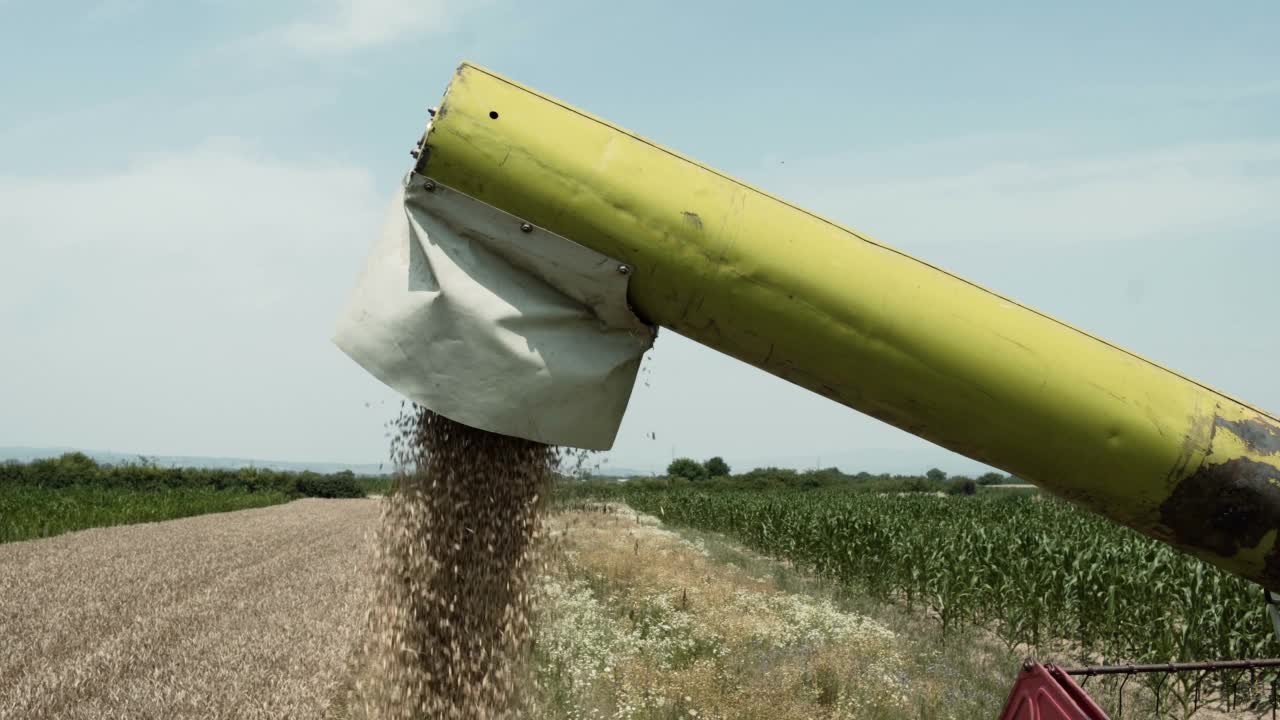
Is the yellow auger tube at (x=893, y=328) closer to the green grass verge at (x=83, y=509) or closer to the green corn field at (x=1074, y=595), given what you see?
the green corn field at (x=1074, y=595)

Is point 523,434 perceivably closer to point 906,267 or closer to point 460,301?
point 460,301

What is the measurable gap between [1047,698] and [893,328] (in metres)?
0.75

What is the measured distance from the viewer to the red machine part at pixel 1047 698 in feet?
5.87

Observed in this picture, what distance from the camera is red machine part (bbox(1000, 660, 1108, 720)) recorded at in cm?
179

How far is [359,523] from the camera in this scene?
19844mm

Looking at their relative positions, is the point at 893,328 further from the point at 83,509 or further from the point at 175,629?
the point at 83,509

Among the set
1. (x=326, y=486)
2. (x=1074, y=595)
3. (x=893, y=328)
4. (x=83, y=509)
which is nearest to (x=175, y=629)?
(x=893, y=328)

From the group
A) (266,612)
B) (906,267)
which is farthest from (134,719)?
(906,267)

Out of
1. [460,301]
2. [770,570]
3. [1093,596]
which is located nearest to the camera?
[460,301]

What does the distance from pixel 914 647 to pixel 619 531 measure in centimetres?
845

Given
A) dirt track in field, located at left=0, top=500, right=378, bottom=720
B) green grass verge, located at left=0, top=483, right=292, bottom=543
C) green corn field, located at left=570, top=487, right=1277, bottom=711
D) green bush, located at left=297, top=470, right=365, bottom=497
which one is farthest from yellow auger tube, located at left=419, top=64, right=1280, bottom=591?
green bush, located at left=297, top=470, right=365, bottom=497

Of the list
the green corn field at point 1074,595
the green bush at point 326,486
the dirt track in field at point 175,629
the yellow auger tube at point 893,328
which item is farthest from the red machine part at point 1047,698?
the green bush at point 326,486

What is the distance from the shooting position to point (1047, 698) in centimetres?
187

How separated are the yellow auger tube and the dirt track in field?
2.39 m
